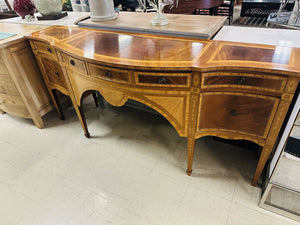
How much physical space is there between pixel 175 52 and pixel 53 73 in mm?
1016

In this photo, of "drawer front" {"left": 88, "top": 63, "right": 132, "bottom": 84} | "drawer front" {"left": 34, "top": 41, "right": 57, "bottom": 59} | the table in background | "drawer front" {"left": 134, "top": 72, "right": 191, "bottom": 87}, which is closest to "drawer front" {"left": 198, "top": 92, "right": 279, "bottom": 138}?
"drawer front" {"left": 134, "top": 72, "right": 191, "bottom": 87}

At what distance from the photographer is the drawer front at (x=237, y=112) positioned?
3.00 feet

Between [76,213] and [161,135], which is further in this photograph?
[161,135]

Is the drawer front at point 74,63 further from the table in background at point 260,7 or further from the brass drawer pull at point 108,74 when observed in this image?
the table in background at point 260,7

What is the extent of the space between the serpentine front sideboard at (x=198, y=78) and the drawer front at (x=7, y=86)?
1.97ft

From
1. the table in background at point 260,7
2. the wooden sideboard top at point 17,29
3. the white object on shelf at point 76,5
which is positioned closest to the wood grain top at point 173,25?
the wooden sideboard top at point 17,29

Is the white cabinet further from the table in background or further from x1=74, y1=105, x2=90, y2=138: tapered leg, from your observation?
the table in background

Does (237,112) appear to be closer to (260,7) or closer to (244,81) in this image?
(244,81)

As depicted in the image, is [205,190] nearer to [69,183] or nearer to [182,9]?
[69,183]

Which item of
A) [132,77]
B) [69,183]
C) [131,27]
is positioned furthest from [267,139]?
[69,183]

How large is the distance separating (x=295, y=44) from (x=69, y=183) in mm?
1527

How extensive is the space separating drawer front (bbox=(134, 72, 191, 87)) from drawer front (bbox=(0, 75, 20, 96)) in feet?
3.81

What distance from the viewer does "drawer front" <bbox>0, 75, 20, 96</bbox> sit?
156cm

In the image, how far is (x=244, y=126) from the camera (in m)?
1.02
